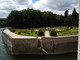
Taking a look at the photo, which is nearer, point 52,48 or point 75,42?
point 52,48

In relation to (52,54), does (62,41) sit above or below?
above

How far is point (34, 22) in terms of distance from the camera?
42375mm

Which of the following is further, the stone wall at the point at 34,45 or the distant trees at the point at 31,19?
the distant trees at the point at 31,19

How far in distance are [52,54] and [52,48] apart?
0.57 m

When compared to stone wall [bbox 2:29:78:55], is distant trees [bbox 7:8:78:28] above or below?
above

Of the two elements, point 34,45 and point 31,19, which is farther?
point 31,19

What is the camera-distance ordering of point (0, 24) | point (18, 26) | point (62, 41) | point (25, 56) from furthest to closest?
point (0, 24) < point (18, 26) < point (62, 41) < point (25, 56)

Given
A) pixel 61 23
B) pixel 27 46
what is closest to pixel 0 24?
pixel 61 23

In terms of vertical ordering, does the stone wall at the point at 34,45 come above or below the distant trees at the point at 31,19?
below

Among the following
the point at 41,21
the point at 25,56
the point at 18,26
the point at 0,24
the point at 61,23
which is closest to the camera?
the point at 25,56

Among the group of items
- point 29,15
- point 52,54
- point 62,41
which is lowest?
point 52,54

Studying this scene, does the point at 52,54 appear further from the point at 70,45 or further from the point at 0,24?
the point at 0,24

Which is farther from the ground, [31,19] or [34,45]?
[31,19]

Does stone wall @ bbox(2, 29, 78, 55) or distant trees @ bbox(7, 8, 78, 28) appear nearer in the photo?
stone wall @ bbox(2, 29, 78, 55)
